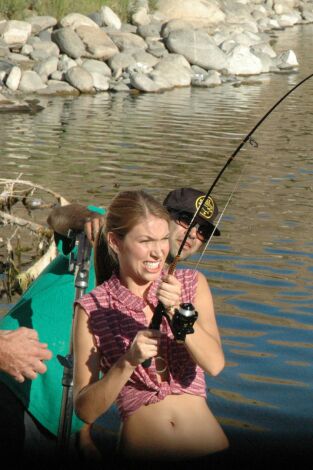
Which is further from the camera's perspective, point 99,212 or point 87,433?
point 99,212

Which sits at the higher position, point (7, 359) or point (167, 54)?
point (7, 359)

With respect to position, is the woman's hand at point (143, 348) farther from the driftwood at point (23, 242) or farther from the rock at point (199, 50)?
the rock at point (199, 50)

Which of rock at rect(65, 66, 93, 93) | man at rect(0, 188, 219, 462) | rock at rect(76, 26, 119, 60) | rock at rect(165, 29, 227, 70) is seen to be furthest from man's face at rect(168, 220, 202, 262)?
rock at rect(165, 29, 227, 70)

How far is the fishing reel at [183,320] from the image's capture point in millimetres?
4025

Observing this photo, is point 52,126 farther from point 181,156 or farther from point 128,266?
point 128,266

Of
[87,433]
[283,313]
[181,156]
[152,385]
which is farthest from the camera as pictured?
[181,156]

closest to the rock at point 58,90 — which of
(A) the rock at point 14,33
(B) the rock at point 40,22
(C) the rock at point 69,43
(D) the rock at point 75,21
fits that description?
(C) the rock at point 69,43

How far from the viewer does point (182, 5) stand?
1436 inches

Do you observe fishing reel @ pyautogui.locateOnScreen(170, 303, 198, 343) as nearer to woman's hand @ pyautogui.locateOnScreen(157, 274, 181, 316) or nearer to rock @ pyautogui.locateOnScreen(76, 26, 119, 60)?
woman's hand @ pyautogui.locateOnScreen(157, 274, 181, 316)

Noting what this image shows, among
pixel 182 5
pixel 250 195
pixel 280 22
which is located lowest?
pixel 280 22

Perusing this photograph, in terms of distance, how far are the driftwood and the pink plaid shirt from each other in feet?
12.1

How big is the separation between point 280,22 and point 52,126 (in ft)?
84.1

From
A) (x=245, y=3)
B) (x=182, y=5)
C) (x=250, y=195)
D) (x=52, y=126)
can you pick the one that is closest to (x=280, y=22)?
(x=245, y=3)

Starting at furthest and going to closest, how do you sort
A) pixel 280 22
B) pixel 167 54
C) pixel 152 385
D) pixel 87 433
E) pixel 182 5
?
pixel 280 22 → pixel 182 5 → pixel 167 54 → pixel 87 433 → pixel 152 385
